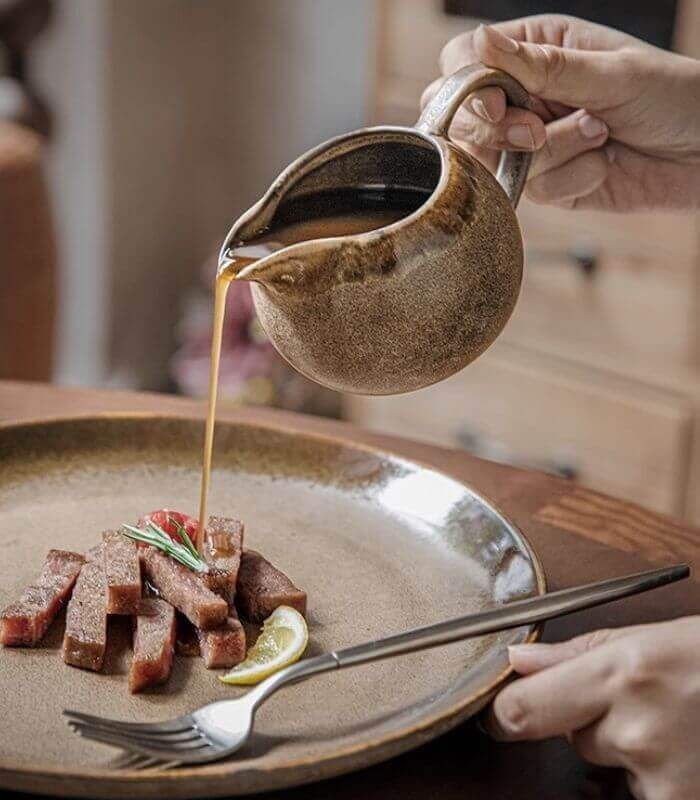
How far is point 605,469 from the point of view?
2.69 metres

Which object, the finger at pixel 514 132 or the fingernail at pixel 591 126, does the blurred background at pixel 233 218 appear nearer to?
the fingernail at pixel 591 126

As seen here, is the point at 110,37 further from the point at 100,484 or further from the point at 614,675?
the point at 614,675

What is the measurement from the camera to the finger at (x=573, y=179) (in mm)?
1578

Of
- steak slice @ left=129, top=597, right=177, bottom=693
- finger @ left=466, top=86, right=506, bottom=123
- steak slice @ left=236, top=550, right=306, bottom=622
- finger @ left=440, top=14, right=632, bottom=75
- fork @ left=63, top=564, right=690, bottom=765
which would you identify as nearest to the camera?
fork @ left=63, top=564, right=690, bottom=765

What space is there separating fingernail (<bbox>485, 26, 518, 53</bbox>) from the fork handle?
53 centimetres

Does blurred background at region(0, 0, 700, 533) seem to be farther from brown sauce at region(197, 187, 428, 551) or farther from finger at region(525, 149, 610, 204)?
brown sauce at region(197, 187, 428, 551)

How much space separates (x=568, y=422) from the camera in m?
2.74

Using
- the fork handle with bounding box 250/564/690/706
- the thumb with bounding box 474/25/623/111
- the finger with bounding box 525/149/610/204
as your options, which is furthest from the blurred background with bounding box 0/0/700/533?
the fork handle with bounding box 250/564/690/706

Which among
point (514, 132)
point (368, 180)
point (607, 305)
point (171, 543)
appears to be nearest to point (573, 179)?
point (514, 132)

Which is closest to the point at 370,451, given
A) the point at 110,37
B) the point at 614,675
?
the point at 614,675

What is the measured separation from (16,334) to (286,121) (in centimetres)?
118

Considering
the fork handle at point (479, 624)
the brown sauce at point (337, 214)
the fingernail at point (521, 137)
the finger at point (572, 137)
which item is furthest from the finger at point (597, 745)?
the finger at point (572, 137)

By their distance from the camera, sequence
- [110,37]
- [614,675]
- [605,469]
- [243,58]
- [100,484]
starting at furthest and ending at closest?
[243,58], [110,37], [605,469], [100,484], [614,675]

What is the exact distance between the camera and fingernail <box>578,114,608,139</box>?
152cm
